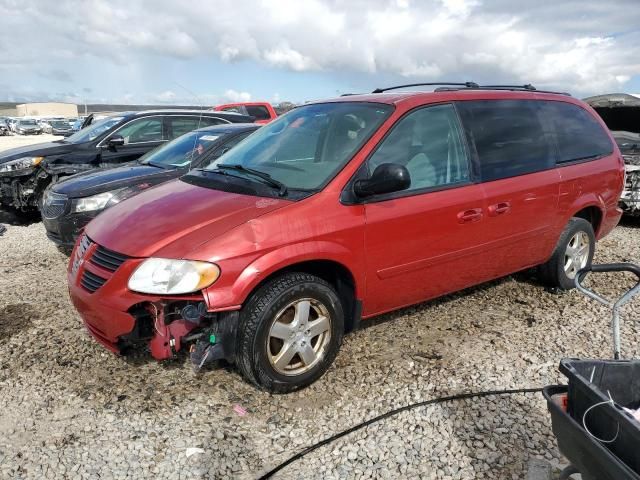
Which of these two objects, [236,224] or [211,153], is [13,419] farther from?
[211,153]

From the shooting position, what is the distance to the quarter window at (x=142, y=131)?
8133 millimetres

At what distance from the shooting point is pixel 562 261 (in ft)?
15.6

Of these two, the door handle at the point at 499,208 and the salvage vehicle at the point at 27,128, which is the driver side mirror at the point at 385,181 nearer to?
the door handle at the point at 499,208

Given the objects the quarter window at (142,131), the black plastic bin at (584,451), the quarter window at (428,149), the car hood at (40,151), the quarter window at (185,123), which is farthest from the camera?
the quarter window at (185,123)

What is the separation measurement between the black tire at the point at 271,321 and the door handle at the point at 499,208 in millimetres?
1464

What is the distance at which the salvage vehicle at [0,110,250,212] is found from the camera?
7.77 meters

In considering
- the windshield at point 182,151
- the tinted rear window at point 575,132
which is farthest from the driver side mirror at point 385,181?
the windshield at point 182,151

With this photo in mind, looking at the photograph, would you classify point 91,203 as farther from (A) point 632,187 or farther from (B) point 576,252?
(A) point 632,187

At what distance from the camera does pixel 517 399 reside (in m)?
3.20

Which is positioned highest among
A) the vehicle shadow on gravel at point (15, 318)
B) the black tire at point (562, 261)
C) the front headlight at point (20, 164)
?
the front headlight at point (20, 164)

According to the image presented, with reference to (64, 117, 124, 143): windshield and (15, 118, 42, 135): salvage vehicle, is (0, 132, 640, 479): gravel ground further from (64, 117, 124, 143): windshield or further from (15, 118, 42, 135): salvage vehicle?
(15, 118, 42, 135): salvage vehicle

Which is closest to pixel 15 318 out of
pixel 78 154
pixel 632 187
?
pixel 78 154

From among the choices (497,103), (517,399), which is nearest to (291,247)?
(517,399)

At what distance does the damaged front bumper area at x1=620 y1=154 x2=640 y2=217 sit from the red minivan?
358 cm
